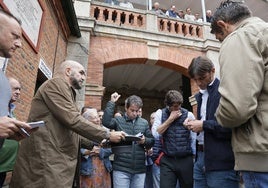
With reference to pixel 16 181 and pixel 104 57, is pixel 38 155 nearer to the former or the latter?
pixel 16 181

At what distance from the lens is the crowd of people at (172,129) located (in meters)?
1.26

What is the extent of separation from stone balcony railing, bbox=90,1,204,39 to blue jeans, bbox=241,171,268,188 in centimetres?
581

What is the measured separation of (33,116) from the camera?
6.66ft

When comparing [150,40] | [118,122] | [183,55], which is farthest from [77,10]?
[118,122]

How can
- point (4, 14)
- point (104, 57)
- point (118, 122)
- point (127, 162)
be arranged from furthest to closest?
point (104, 57)
point (118, 122)
point (127, 162)
point (4, 14)

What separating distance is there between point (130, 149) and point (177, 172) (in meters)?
0.64

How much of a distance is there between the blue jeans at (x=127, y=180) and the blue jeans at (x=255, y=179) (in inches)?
67.6

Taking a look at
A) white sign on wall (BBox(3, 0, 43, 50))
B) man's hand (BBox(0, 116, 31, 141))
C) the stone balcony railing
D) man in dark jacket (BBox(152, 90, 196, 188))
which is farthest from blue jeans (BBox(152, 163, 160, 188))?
the stone balcony railing

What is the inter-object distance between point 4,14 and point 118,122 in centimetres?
188

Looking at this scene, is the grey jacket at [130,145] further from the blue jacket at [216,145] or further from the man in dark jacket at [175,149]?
the blue jacket at [216,145]

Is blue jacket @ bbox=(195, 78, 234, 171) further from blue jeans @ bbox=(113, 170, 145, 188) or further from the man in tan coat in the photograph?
blue jeans @ bbox=(113, 170, 145, 188)

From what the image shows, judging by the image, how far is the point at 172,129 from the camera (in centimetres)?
264

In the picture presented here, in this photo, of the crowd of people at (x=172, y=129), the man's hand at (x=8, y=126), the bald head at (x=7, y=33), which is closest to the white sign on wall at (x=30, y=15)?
the crowd of people at (x=172, y=129)

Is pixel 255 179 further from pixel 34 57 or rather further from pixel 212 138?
Answer: pixel 34 57
